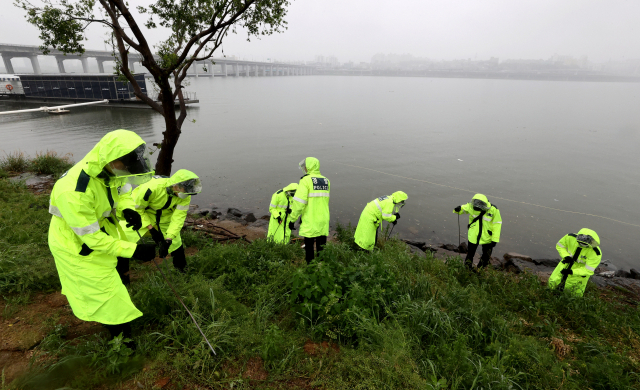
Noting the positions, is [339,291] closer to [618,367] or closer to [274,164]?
[618,367]

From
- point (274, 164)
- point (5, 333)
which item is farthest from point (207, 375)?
point (274, 164)

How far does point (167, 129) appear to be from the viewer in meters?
8.17

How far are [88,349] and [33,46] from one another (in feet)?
278

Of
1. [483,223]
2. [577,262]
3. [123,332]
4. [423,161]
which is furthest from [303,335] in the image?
[423,161]

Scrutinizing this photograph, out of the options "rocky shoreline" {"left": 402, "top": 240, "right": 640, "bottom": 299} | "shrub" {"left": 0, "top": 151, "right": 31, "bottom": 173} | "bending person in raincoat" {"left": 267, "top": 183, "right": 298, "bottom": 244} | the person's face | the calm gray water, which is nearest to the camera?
the person's face

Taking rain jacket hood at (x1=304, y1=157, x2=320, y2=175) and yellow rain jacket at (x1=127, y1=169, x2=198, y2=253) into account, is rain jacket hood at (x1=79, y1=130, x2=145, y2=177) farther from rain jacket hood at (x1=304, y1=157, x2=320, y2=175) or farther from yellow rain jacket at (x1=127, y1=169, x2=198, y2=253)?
rain jacket hood at (x1=304, y1=157, x2=320, y2=175)

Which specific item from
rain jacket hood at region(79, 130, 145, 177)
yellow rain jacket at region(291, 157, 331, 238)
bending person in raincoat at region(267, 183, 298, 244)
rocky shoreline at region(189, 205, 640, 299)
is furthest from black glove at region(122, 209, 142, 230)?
rocky shoreline at region(189, 205, 640, 299)

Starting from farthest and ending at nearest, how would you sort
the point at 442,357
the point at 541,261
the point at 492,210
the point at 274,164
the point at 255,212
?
the point at 274,164, the point at 255,212, the point at 541,261, the point at 492,210, the point at 442,357

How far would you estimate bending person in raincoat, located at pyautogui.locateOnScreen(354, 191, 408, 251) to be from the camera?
255 inches

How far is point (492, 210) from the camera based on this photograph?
267 inches

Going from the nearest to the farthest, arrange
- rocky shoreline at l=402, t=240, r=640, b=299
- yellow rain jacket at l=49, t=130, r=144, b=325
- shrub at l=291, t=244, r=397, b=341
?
1. yellow rain jacket at l=49, t=130, r=144, b=325
2. shrub at l=291, t=244, r=397, b=341
3. rocky shoreline at l=402, t=240, r=640, b=299

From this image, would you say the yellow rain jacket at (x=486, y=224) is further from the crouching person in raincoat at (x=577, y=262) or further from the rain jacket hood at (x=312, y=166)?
the rain jacket hood at (x=312, y=166)

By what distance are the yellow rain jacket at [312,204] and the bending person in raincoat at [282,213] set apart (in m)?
1.01

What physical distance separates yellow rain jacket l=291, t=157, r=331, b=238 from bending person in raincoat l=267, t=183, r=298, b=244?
1008 millimetres
